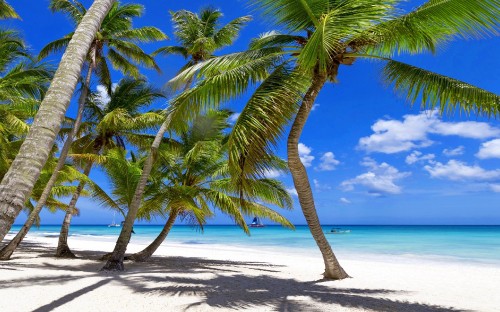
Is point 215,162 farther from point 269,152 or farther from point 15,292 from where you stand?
point 15,292

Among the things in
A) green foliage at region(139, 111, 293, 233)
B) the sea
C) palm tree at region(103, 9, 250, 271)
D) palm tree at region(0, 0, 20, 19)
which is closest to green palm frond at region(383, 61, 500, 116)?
green foliage at region(139, 111, 293, 233)

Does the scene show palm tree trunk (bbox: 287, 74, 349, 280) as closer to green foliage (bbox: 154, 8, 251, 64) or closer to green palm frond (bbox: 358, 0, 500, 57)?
green palm frond (bbox: 358, 0, 500, 57)

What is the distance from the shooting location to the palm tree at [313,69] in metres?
6.36

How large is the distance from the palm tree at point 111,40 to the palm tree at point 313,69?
6.52 metres

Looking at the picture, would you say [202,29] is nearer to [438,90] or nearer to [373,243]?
[438,90]

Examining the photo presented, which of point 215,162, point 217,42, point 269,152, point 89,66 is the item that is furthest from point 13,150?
point 269,152

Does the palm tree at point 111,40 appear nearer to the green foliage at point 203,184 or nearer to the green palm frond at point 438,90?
the green foliage at point 203,184

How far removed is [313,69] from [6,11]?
11.5 meters

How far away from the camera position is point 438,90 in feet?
23.7

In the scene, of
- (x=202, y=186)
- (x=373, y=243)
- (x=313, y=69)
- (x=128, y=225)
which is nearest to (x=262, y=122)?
(x=313, y=69)

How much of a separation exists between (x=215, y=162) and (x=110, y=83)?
5.48 m

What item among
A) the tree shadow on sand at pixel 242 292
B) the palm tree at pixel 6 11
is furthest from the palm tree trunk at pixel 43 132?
the palm tree at pixel 6 11

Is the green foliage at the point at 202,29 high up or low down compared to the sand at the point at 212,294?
up

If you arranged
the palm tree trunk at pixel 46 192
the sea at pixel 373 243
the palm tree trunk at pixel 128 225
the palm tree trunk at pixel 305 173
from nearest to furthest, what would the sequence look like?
1. the palm tree trunk at pixel 305 173
2. the palm tree trunk at pixel 128 225
3. the palm tree trunk at pixel 46 192
4. the sea at pixel 373 243
